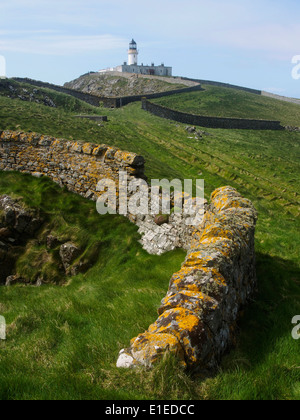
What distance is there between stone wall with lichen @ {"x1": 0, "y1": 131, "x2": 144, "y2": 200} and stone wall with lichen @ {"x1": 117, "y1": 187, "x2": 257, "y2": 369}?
269 inches

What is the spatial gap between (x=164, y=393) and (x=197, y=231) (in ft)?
19.9

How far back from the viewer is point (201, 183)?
70.2 feet

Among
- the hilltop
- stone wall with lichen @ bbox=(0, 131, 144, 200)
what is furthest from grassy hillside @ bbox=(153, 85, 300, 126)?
stone wall with lichen @ bbox=(0, 131, 144, 200)

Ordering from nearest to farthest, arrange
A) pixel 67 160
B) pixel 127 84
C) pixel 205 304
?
1. pixel 205 304
2. pixel 67 160
3. pixel 127 84

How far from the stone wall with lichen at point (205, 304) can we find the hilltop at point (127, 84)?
290 ft

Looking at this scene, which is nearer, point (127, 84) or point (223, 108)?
point (223, 108)

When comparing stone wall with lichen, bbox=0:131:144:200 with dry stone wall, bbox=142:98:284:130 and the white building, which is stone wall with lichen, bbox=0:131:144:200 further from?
the white building

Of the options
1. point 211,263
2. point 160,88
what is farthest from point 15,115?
point 160,88

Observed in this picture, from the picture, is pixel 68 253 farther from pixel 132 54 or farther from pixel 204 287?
pixel 132 54

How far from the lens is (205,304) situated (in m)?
4.37

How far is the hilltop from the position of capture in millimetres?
98875

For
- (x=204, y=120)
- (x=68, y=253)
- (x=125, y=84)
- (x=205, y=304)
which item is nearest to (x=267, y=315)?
(x=205, y=304)

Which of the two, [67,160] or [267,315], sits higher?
[67,160]

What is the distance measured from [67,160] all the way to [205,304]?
1164 cm
